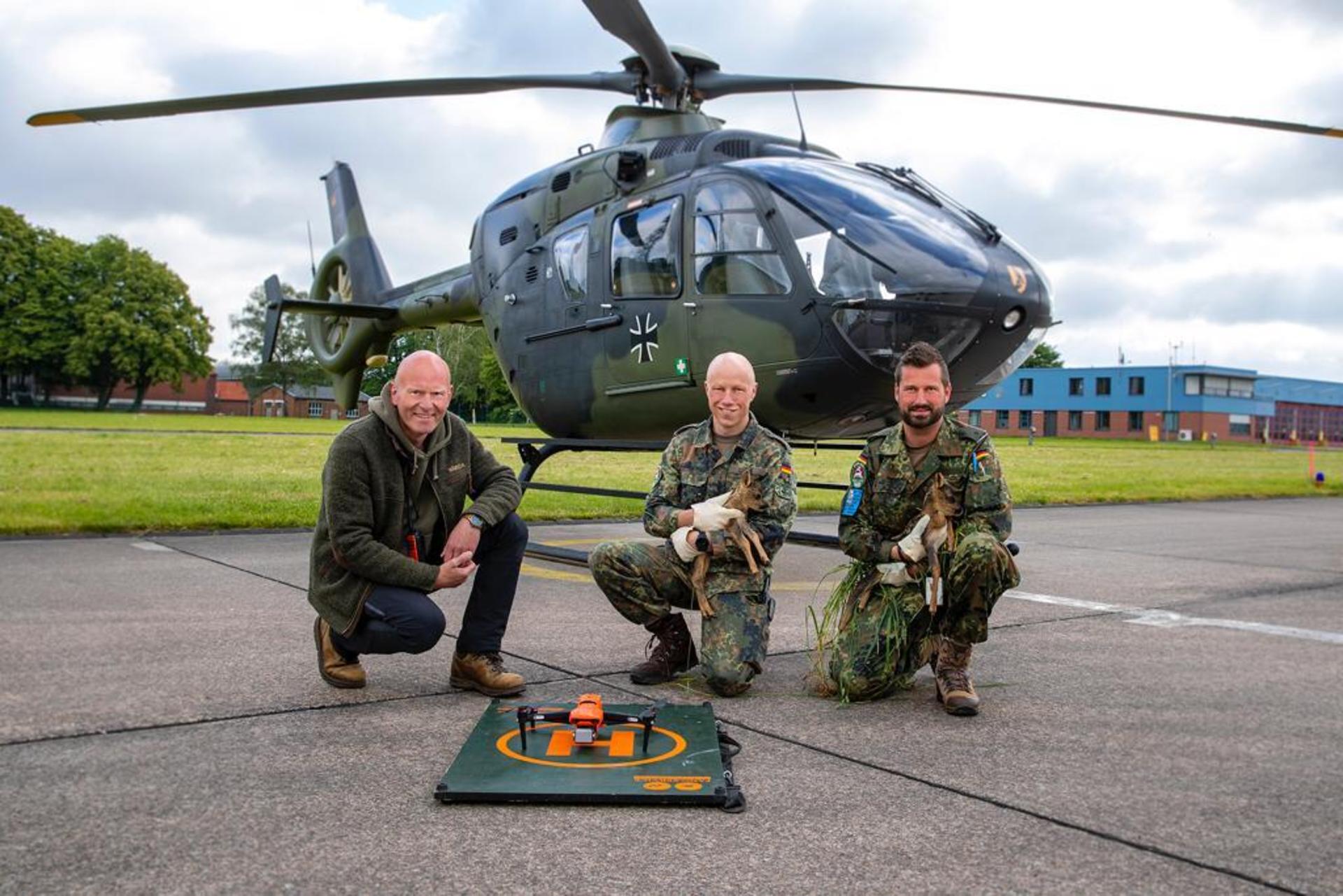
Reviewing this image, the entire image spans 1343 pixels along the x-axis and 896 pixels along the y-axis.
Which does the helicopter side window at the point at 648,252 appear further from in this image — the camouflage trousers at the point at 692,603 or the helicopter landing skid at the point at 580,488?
the camouflage trousers at the point at 692,603

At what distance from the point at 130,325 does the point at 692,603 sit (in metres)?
73.7

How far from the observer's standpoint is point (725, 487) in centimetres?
447

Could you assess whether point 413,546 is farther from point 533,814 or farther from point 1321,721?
point 1321,721

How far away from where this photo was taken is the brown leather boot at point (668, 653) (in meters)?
4.43

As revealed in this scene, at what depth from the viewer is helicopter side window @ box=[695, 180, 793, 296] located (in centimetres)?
686

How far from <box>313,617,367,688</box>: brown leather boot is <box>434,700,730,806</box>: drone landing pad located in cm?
75

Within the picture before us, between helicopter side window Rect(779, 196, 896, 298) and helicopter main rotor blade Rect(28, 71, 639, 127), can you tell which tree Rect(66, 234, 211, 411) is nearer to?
helicopter main rotor blade Rect(28, 71, 639, 127)

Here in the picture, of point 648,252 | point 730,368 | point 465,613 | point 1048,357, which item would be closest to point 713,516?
point 730,368

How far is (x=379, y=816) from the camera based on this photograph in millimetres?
2789

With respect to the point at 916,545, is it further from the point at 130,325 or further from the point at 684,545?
the point at 130,325

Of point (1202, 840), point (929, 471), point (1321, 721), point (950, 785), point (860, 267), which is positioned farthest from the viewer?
point (860, 267)

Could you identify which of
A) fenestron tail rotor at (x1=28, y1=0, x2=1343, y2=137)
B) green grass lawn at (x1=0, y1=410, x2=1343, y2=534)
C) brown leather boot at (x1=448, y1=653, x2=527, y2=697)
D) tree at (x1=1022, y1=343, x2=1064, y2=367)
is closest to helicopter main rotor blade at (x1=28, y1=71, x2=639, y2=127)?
fenestron tail rotor at (x1=28, y1=0, x2=1343, y2=137)

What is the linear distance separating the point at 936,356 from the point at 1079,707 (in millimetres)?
1448

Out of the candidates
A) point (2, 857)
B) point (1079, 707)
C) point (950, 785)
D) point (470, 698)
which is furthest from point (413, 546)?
point (1079, 707)
